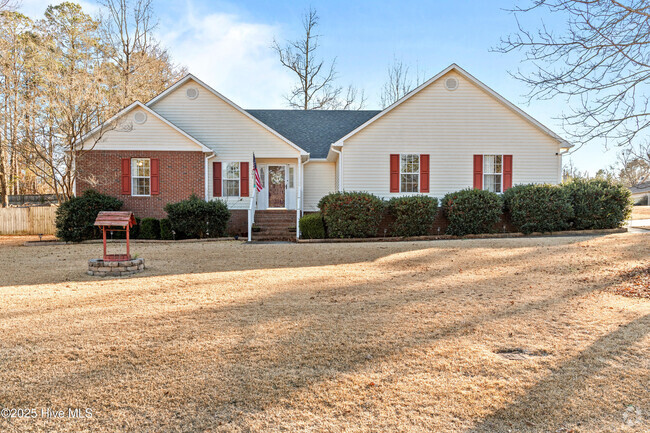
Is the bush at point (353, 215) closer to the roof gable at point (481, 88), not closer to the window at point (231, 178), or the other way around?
the roof gable at point (481, 88)

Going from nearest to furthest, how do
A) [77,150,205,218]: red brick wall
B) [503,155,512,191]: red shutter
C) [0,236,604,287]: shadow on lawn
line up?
[0,236,604,287]: shadow on lawn → [77,150,205,218]: red brick wall → [503,155,512,191]: red shutter

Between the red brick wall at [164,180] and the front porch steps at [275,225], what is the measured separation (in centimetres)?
258

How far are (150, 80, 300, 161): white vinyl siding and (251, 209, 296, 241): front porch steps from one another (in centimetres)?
242

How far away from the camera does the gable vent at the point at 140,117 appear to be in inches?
587

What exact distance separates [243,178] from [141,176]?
4024mm

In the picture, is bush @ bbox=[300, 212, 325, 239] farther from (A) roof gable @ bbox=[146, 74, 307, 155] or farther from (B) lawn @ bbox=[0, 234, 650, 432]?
(B) lawn @ bbox=[0, 234, 650, 432]

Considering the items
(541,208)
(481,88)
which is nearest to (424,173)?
(481,88)

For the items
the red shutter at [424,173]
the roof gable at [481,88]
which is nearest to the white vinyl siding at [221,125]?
the roof gable at [481,88]

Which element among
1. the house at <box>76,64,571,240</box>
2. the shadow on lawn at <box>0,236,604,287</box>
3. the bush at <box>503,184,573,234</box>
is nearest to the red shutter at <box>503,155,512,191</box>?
the house at <box>76,64,571,240</box>

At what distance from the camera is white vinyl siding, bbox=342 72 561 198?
50.0ft

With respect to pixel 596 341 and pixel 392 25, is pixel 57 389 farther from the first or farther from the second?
pixel 392 25

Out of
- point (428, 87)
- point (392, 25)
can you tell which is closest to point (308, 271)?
point (428, 87)

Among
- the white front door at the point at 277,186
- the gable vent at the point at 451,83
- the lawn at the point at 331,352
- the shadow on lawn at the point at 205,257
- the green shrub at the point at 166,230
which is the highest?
the gable vent at the point at 451,83

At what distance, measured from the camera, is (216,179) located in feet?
52.6
